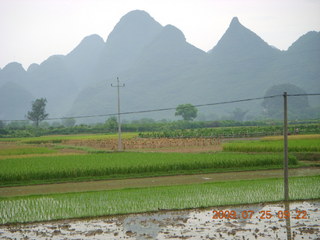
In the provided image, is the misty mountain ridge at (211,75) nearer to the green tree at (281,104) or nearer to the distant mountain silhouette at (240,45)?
the distant mountain silhouette at (240,45)

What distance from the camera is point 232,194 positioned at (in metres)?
12.4

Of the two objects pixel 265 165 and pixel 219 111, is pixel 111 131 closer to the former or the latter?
pixel 265 165

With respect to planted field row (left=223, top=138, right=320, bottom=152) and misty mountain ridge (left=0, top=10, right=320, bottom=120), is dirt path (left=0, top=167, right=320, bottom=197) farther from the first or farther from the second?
misty mountain ridge (left=0, top=10, right=320, bottom=120)

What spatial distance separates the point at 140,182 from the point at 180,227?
788cm

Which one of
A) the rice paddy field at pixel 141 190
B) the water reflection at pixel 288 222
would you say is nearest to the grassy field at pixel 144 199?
the rice paddy field at pixel 141 190

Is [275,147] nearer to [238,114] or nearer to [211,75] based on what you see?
[238,114]

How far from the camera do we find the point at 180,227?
28.3 ft

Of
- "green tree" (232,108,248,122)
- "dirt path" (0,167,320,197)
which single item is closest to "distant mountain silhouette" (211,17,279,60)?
"green tree" (232,108,248,122)

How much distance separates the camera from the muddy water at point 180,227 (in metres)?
7.94

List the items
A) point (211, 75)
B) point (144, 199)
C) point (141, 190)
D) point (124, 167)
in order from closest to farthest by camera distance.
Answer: point (144, 199) → point (141, 190) → point (124, 167) → point (211, 75)

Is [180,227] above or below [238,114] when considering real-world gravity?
below

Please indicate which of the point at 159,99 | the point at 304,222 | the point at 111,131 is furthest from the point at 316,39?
the point at 304,222

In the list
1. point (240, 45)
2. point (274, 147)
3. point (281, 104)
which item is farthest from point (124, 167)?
point (240, 45)

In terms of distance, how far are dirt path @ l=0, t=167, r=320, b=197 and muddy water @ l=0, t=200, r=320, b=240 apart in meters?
5.42
